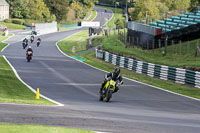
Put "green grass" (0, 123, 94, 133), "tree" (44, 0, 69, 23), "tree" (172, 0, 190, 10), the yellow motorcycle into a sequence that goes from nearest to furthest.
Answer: "green grass" (0, 123, 94, 133)
the yellow motorcycle
"tree" (172, 0, 190, 10)
"tree" (44, 0, 69, 23)

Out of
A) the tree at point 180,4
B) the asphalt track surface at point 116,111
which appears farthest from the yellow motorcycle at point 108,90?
the tree at point 180,4

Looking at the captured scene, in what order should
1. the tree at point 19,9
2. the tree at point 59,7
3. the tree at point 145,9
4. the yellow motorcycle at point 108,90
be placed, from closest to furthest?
the yellow motorcycle at point 108,90 → the tree at point 145,9 → the tree at point 19,9 → the tree at point 59,7

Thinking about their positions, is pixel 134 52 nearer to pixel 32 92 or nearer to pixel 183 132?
pixel 32 92

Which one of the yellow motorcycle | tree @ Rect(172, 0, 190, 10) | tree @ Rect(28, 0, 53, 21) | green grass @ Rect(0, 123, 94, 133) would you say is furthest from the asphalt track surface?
tree @ Rect(28, 0, 53, 21)

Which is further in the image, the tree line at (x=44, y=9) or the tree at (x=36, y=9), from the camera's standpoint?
the tree at (x=36, y=9)

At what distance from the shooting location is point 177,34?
161ft

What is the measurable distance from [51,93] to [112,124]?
401 inches

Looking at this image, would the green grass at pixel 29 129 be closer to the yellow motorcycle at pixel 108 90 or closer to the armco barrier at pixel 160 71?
the yellow motorcycle at pixel 108 90

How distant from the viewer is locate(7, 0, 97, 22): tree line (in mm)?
121312

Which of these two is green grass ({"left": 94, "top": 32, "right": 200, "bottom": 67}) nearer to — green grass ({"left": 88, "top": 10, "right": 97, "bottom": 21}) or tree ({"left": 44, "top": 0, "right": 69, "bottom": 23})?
tree ({"left": 44, "top": 0, "right": 69, "bottom": 23})

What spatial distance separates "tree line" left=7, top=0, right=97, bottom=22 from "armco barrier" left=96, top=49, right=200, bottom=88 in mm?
80210

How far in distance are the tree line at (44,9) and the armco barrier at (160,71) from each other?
263 ft

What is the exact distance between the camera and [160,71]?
3316 cm

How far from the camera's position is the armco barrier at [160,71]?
28859mm
